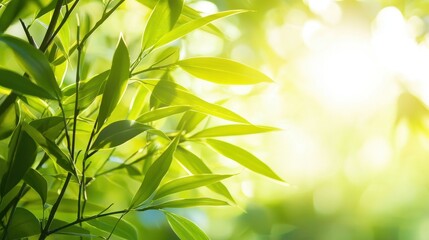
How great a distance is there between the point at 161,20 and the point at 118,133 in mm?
85

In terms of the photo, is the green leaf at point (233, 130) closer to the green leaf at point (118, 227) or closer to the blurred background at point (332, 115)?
the green leaf at point (118, 227)

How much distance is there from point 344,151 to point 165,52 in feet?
3.51

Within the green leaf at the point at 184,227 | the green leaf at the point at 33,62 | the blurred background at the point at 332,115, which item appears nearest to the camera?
the green leaf at the point at 33,62

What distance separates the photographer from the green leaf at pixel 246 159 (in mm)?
471

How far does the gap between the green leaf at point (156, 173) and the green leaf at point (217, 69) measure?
0.06 m

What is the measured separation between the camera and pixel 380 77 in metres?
1.29

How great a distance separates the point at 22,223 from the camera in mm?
398

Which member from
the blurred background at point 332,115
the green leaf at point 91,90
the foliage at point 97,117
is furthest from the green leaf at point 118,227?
the blurred background at point 332,115

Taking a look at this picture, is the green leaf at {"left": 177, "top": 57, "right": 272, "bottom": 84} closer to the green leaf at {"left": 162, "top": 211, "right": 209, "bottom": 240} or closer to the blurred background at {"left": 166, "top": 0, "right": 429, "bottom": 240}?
the green leaf at {"left": 162, "top": 211, "right": 209, "bottom": 240}

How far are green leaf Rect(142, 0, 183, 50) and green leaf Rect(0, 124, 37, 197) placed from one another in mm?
97

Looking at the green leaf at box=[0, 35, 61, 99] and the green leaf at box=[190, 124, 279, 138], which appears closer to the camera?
the green leaf at box=[0, 35, 61, 99]

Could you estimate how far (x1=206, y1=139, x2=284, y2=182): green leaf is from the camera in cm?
47

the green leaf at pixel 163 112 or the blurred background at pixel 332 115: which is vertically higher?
the blurred background at pixel 332 115

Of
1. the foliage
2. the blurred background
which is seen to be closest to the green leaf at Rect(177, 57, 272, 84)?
the foliage
